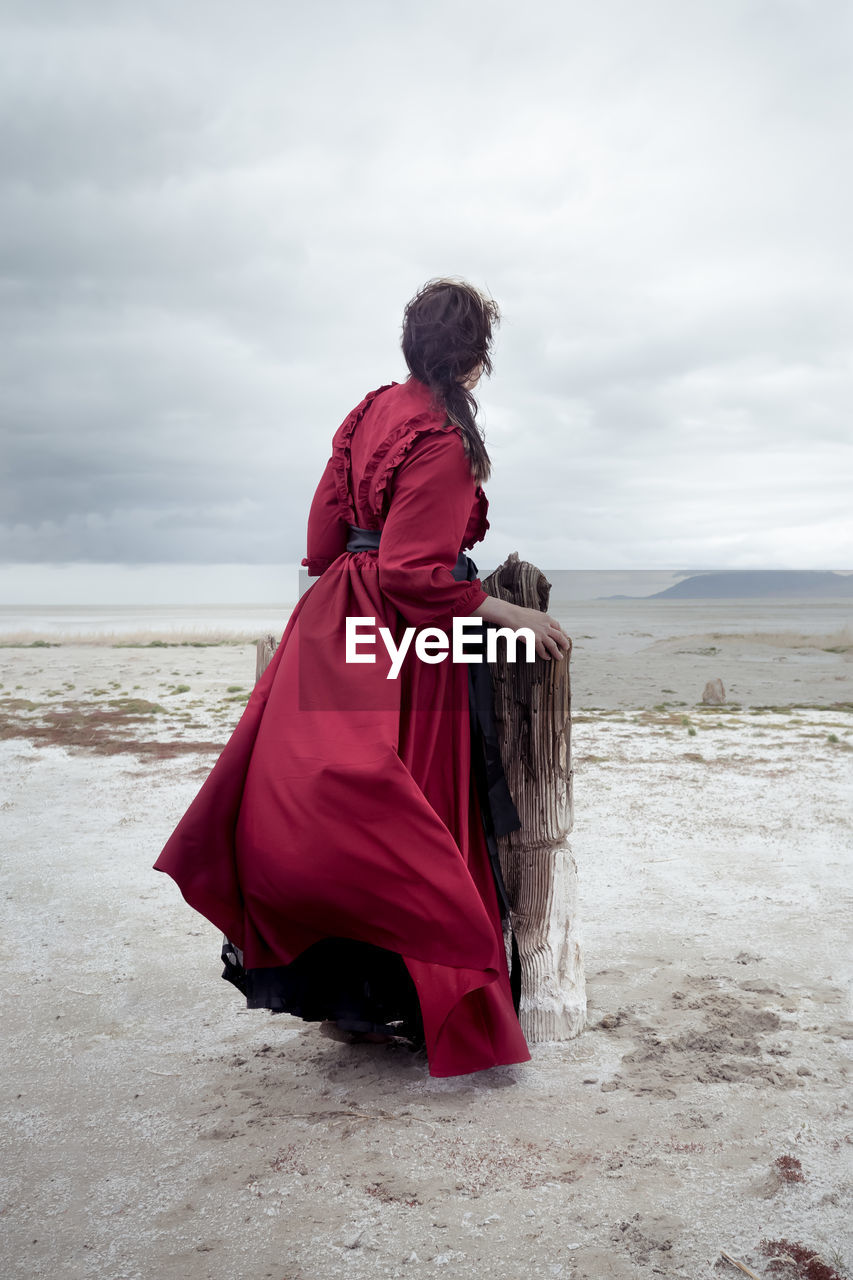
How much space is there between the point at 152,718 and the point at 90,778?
3150 mm

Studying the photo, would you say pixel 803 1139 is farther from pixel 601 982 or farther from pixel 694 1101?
pixel 601 982

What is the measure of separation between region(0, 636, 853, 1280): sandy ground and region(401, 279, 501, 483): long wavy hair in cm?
170

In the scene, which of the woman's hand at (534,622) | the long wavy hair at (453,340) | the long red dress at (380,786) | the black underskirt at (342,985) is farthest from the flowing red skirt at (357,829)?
the long wavy hair at (453,340)

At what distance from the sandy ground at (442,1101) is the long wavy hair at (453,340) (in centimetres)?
170

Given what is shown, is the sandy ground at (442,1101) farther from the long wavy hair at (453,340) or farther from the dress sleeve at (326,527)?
the long wavy hair at (453,340)

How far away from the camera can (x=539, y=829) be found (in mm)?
2801

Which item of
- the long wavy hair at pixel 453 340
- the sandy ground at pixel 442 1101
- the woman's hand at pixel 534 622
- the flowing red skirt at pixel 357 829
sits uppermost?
the long wavy hair at pixel 453 340

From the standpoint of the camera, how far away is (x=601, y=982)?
10.6 ft

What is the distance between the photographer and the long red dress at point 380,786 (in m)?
2.29

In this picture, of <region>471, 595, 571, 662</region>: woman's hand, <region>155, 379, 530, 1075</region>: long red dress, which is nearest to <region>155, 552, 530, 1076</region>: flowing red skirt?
<region>155, 379, 530, 1075</region>: long red dress

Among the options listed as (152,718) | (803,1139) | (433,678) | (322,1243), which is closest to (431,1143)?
(322,1243)

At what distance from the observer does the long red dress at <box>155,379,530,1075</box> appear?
7.50 ft

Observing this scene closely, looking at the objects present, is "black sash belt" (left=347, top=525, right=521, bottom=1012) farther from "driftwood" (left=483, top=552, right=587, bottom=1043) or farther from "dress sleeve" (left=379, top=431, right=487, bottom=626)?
"dress sleeve" (left=379, top=431, right=487, bottom=626)

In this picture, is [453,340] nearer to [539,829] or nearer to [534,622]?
[534,622]
